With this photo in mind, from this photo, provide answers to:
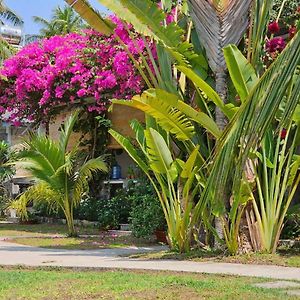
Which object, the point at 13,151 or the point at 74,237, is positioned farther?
the point at 13,151

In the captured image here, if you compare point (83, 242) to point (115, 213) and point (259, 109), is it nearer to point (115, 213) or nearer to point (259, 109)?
point (115, 213)

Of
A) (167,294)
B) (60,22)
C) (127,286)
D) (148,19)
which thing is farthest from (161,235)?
(60,22)

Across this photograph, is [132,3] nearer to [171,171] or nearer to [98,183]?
[171,171]

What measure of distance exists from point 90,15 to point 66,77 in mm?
6648

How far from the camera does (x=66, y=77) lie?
747 inches

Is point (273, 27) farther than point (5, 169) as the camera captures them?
No

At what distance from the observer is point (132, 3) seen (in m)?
10.5

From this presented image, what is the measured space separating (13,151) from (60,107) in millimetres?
4368

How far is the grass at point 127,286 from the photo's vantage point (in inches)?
273

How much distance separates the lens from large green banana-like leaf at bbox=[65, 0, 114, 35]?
40.8 ft

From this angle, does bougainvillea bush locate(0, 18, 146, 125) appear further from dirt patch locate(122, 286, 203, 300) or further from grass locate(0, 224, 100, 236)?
dirt patch locate(122, 286, 203, 300)

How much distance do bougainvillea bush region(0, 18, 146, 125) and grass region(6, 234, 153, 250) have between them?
4.14m

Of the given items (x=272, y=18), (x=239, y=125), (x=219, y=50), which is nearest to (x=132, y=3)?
(x=219, y=50)

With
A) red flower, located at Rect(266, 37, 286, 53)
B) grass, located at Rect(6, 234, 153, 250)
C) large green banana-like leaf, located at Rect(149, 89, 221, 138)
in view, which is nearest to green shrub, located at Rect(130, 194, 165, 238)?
grass, located at Rect(6, 234, 153, 250)
